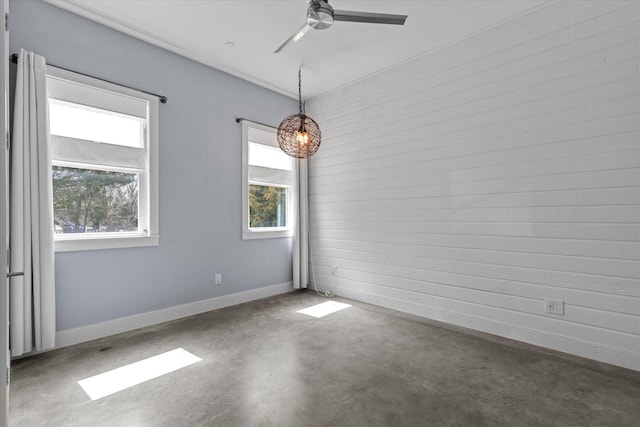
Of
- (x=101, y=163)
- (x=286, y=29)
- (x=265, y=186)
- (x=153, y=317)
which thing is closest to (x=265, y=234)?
(x=265, y=186)

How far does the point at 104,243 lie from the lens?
297cm

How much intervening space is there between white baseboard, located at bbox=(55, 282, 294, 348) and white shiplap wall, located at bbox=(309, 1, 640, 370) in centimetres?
136

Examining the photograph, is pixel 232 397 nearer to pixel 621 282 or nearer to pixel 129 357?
pixel 129 357

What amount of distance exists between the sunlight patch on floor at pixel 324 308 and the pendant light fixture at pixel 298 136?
6.09 ft

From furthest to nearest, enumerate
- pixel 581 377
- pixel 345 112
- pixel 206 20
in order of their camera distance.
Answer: pixel 345 112
pixel 206 20
pixel 581 377

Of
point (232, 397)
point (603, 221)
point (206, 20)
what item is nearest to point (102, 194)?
point (206, 20)

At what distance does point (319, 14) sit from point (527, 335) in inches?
125

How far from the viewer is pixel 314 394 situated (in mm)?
2074

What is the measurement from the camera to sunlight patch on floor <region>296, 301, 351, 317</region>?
147 inches

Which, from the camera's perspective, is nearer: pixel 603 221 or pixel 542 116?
pixel 603 221

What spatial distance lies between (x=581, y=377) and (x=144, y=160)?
415cm

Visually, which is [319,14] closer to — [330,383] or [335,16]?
[335,16]

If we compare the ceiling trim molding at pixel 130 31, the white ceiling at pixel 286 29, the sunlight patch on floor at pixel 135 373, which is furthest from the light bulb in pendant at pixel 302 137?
the sunlight patch on floor at pixel 135 373

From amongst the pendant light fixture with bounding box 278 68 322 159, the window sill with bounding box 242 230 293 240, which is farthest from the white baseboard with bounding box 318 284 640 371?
the pendant light fixture with bounding box 278 68 322 159
